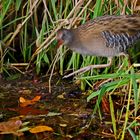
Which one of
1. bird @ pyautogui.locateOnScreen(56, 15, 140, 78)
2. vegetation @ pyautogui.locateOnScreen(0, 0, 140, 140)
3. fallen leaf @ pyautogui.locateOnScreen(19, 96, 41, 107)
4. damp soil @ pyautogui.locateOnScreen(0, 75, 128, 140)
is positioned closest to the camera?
damp soil @ pyautogui.locateOnScreen(0, 75, 128, 140)

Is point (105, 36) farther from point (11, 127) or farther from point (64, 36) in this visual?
point (11, 127)

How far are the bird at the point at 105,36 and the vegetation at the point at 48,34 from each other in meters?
0.16

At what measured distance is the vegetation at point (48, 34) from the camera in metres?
4.92

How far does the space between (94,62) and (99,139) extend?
1136mm

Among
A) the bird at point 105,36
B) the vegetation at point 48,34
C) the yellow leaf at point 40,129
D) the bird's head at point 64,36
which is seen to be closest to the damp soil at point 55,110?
the yellow leaf at point 40,129

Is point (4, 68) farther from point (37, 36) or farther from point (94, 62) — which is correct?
point (94, 62)

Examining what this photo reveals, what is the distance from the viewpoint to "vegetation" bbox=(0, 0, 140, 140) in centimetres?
492

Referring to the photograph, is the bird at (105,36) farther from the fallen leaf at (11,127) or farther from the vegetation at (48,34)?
the fallen leaf at (11,127)

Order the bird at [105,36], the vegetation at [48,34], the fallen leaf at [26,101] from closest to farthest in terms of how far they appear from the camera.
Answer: the bird at [105,36] < the fallen leaf at [26,101] < the vegetation at [48,34]

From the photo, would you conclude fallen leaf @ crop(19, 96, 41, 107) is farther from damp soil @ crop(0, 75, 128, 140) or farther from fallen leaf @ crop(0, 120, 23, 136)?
fallen leaf @ crop(0, 120, 23, 136)

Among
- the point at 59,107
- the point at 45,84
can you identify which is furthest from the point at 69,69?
the point at 59,107

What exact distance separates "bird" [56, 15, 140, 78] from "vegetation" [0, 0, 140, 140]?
0.16 m

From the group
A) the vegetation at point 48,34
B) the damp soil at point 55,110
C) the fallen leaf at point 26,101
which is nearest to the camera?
the damp soil at point 55,110

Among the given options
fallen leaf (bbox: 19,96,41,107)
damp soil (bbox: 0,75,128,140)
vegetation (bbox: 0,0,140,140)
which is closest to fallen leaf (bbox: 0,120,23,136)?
damp soil (bbox: 0,75,128,140)
